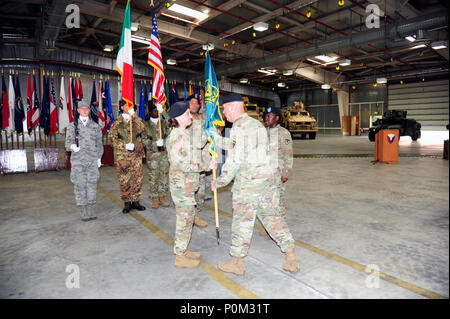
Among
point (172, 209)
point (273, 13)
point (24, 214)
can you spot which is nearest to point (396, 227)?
point (172, 209)

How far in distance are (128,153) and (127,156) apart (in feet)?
0.17

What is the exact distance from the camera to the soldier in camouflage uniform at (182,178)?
2818 mm

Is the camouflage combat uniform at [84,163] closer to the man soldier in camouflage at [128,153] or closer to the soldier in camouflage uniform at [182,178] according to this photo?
the man soldier in camouflage at [128,153]

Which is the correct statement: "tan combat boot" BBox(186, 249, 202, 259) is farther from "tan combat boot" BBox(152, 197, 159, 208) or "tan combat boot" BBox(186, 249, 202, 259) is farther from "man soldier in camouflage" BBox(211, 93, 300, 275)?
"tan combat boot" BBox(152, 197, 159, 208)

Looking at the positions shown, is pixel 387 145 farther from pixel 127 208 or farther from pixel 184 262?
pixel 184 262

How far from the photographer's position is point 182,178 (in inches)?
112

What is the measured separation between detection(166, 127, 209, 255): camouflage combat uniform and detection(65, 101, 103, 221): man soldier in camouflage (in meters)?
2.20

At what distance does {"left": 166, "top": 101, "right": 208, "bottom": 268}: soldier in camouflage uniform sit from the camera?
282 cm

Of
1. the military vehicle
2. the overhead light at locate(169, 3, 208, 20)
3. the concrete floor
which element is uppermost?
the overhead light at locate(169, 3, 208, 20)

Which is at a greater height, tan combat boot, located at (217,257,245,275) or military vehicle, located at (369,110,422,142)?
military vehicle, located at (369,110,422,142)

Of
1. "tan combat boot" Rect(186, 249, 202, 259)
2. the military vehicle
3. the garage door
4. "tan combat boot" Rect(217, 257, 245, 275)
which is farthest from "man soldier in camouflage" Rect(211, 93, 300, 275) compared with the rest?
the garage door

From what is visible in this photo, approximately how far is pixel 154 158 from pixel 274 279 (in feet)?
10.6

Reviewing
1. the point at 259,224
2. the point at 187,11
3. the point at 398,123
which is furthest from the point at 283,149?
the point at 398,123

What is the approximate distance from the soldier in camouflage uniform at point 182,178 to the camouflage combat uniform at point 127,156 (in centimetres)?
214
